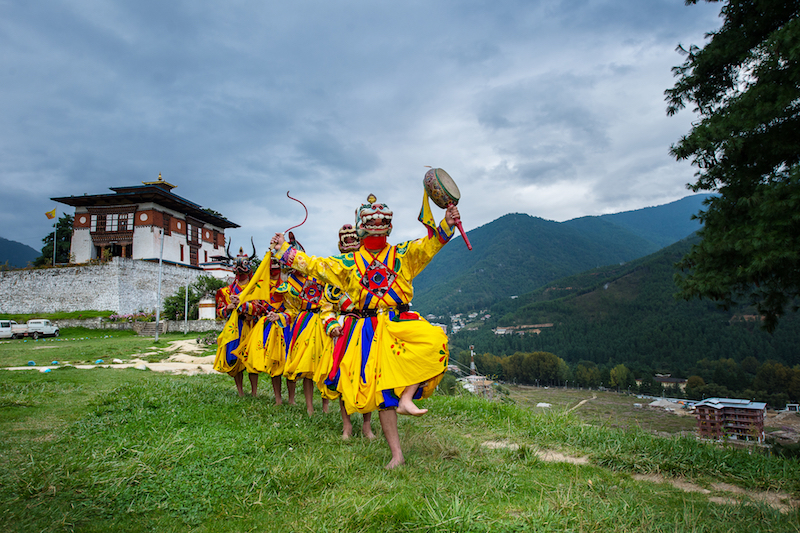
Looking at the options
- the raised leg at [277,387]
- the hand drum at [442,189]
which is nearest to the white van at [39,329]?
the raised leg at [277,387]

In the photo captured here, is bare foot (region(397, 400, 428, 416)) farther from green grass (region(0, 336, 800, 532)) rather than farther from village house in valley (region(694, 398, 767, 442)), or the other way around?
village house in valley (region(694, 398, 767, 442))

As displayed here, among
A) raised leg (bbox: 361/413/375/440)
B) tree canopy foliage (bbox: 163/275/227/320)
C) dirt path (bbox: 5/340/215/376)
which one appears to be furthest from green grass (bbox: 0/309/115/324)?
raised leg (bbox: 361/413/375/440)

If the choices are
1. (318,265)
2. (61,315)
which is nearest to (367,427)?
(318,265)

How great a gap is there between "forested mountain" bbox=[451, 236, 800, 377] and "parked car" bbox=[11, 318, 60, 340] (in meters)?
37.0

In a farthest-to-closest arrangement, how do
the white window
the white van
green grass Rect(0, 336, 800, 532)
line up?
→ the white window < the white van < green grass Rect(0, 336, 800, 532)

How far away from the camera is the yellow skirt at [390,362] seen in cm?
378

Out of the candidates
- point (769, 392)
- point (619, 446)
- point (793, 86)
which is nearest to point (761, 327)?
point (793, 86)

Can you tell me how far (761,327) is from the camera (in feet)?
22.8

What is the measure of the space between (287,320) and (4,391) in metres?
3.91

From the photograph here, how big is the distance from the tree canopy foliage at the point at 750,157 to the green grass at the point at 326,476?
312 centimetres

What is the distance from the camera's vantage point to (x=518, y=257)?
130 metres

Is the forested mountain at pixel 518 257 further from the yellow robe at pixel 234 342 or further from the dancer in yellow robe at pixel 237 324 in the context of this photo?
the yellow robe at pixel 234 342

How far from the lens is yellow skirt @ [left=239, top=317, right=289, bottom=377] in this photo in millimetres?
6199

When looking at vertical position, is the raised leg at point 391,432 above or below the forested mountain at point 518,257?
below
